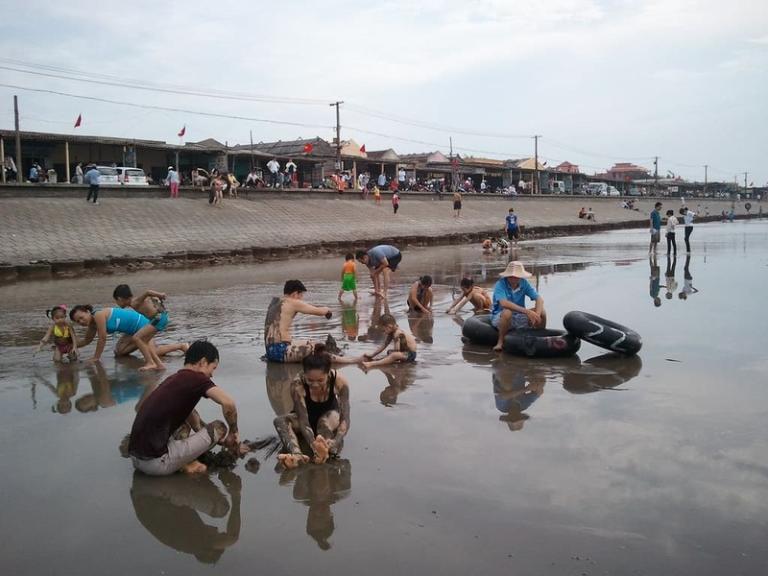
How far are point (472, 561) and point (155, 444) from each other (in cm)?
251

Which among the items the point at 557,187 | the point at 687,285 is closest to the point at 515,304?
the point at 687,285

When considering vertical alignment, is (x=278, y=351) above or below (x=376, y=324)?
above

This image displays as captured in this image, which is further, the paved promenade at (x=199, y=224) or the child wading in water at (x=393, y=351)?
the paved promenade at (x=199, y=224)

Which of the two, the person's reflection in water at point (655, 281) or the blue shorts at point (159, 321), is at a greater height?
the blue shorts at point (159, 321)

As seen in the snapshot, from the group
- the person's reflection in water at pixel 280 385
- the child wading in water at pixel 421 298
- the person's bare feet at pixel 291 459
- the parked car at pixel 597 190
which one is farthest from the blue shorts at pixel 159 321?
the parked car at pixel 597 190

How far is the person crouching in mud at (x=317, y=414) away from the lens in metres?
5.64

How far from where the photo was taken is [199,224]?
2841cm

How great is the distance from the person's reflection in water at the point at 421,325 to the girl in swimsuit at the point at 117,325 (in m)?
3.95

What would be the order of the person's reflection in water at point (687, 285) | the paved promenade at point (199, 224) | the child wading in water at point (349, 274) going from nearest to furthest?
1. the child wading in water at point (349, 274)
2. the person's reflection in water at point (687, 285)
3. the paved promenade at point (199, 224)

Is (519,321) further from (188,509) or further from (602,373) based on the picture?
(188,509)

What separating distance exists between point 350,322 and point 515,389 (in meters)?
5.33

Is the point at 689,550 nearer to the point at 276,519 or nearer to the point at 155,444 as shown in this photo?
the point at 276,519

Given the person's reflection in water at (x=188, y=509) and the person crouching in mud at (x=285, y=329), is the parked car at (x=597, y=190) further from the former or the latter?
the person's reflection in water at (x=188, y=509)

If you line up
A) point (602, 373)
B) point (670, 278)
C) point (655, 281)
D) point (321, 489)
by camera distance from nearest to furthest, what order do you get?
point (321, 489)
point (602, 373)
point (655, 281)
point (670, 278)
